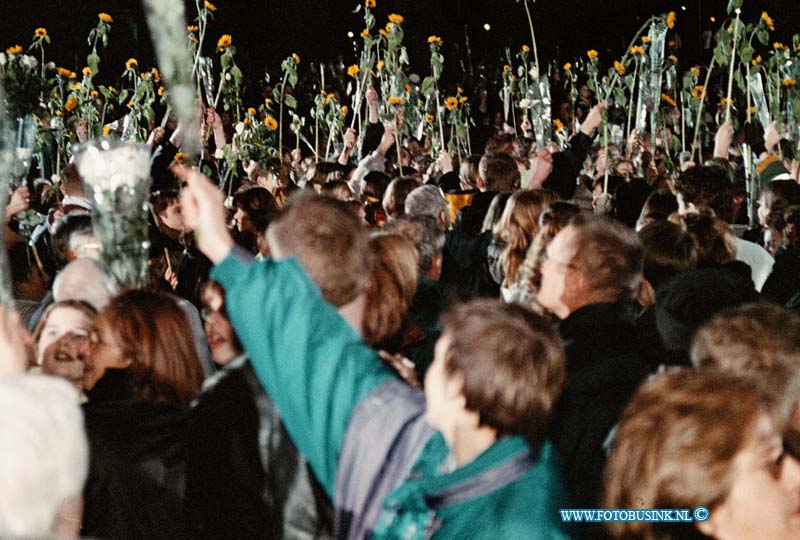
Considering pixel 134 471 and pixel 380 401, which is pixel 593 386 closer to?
pixel 380 401

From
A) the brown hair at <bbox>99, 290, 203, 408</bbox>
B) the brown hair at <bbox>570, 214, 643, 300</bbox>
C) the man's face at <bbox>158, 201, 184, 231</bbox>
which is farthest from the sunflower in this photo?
the brown hair at <bbox>570, 214, 643, 300</bbox>

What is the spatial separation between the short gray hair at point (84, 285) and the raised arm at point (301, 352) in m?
1.44

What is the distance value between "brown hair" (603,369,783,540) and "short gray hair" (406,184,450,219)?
11.9 ft

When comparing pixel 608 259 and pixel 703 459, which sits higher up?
pixel 608 259

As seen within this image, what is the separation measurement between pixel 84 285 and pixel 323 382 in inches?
65.3

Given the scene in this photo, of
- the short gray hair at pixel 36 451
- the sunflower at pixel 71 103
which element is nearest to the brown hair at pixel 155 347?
the short gray hair at pixel 36 451

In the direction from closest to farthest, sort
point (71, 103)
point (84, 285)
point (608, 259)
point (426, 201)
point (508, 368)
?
point (508, 368) → point (608, 259) → point (84, 285) → point (426, 201) → point (71, 103)

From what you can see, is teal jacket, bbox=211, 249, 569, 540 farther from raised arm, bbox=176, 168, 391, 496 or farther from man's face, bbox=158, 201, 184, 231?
man's face, bbox=158, 201, 184, 231

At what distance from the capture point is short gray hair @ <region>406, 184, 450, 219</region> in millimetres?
5574

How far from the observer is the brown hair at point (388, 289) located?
3061mm

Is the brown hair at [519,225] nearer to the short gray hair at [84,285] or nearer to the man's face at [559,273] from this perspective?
the man's face at [559,273]

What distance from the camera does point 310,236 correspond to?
2359 millimetres

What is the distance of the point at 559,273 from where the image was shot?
319 cm

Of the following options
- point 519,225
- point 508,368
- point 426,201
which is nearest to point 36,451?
point 508,368
